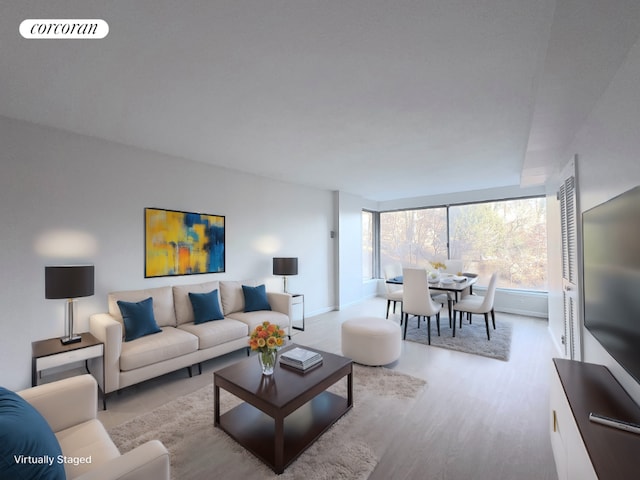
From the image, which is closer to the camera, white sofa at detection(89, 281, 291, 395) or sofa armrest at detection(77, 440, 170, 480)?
sofa armrest at detection(77, 440, 170, 480)

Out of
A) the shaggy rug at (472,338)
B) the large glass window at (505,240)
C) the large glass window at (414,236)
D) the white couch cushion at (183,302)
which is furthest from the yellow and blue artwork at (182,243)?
the large glass window at (505,240)

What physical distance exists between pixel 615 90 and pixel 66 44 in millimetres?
3240

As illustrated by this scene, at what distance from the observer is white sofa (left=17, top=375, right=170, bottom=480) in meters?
1.09

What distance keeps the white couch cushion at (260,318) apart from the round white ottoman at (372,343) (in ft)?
3.10

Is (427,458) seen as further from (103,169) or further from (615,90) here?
(103,169)

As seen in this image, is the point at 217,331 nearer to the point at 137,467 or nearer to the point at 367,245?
the point at 137,467

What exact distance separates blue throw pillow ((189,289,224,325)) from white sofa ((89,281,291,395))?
0.07 meters

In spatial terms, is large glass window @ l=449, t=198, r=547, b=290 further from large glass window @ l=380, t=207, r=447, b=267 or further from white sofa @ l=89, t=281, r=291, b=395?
white sofa @ l=89, t=281, r=291, b=395

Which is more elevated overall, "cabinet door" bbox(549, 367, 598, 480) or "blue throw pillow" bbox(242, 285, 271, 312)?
"blue throw pillow" bbox(242, 285, 271, 312)

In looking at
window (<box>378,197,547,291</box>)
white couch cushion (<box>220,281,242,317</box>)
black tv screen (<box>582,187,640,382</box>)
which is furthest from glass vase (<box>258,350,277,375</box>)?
window (<box>378,197,547,291</box>)

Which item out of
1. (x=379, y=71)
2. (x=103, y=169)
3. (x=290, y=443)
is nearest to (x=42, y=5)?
(x=379, y=71)

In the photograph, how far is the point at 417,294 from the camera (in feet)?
13.7

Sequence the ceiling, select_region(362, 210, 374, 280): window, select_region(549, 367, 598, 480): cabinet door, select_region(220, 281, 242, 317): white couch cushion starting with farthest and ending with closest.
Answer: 1. select_region(362, 210, 374, 280): window
2. select_region(220, 281, 242, 317): white couch cushion
3. the ceiling
4. select_region(549, 367, 598, 480): cabinet door

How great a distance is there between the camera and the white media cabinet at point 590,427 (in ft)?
3.54
